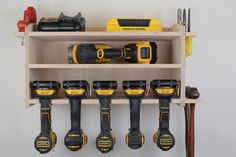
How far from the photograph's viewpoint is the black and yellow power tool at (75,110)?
1.12m

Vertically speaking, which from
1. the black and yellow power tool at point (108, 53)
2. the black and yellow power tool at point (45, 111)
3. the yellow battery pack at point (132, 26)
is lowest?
the black and yellow power tool at point (45, 111)

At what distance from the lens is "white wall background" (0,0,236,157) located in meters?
1.32

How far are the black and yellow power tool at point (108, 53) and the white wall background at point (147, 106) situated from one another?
0.21 metres

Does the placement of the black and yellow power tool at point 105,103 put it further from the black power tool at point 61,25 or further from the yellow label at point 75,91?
the black power tool at point 61,25

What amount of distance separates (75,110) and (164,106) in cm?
32

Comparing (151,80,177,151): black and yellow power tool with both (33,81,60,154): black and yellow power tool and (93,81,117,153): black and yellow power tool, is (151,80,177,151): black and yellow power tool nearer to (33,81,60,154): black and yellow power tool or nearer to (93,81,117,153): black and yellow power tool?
(93,81,117,153): black and yellow power tool

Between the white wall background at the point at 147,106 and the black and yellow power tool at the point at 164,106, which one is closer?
the black and yellow power tool at the point at 164,106

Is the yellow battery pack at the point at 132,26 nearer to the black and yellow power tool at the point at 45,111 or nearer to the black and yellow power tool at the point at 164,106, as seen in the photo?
the black and yellow power tool at the point at 164,106

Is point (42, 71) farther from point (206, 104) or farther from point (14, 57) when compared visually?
point (206, 104)

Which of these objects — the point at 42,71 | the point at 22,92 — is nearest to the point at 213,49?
the point at 42,71

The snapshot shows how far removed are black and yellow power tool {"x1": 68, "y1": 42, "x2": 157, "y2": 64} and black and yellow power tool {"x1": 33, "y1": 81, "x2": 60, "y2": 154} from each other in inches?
5.2

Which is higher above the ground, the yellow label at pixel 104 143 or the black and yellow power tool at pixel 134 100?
the black and yellow power tool at pixel 134 100

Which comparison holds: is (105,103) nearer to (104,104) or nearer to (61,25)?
(104,104)

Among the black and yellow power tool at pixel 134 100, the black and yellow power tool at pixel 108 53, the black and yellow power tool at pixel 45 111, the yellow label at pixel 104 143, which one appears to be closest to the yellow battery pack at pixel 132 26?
→ the black and yellow power tool at pixel 108 53
